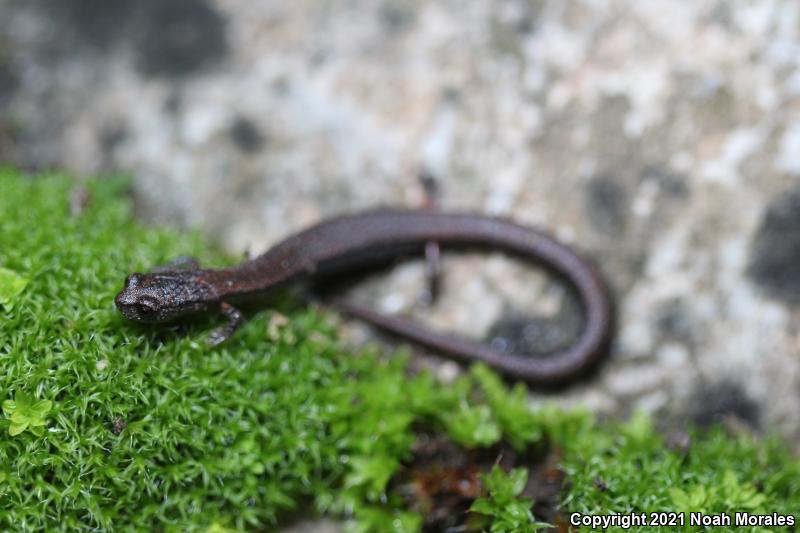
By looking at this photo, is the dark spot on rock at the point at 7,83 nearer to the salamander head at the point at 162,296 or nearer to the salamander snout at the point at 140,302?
the salamander head at the point at 162,296

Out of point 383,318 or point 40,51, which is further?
point 40,51

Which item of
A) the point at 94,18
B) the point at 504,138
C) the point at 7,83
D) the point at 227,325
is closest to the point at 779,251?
the point at 504,138

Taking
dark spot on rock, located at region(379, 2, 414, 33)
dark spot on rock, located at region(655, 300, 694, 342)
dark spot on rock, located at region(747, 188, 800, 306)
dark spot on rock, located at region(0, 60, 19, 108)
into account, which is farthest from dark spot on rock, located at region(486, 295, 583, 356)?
dark spot on rock, located at region(0, 60, 19, 108)

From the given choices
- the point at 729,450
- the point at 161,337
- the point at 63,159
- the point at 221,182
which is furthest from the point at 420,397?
the point at 63,159

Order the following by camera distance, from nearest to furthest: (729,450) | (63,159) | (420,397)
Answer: (729,450)
(420,397)
(63,159)

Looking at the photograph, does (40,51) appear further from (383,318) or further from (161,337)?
(383,318)

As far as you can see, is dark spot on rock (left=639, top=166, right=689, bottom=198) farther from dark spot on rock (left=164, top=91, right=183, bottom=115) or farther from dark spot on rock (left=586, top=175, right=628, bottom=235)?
dark spot on rock (left=164, top=91, right=183, bottom=115)
